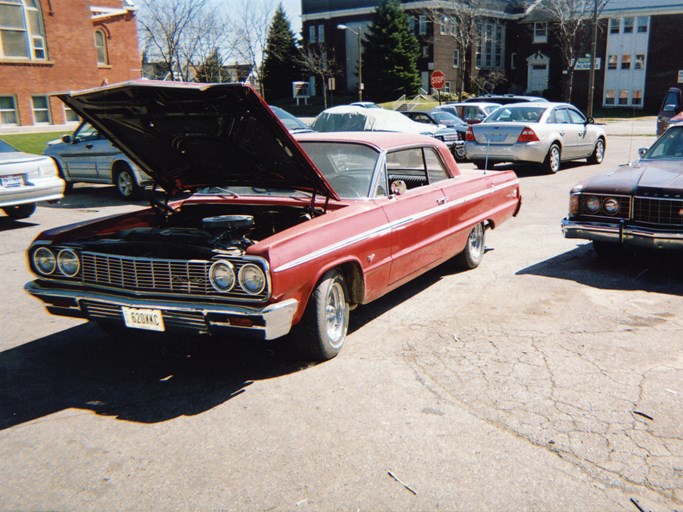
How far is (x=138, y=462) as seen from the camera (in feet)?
11.5

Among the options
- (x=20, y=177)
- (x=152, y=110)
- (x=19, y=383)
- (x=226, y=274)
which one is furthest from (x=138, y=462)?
(x=20, y=177)

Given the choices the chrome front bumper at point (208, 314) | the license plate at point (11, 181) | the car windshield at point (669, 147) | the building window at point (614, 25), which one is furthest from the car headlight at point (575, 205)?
the building window at point (614, 25)

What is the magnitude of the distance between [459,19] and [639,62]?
13884mm

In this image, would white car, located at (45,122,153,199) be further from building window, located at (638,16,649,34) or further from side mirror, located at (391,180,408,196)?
building window, located at (638,16,649,34)

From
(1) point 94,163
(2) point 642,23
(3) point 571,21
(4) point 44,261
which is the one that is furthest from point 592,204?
(2) point 642,23

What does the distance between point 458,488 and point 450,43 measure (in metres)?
54.2

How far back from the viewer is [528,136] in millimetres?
14055

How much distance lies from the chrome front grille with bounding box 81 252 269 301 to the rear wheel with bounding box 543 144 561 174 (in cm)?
1189

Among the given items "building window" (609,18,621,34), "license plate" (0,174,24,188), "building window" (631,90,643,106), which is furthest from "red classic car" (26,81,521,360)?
"building window" (609,18,621,34)

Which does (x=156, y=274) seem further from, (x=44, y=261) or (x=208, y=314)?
(x=44, y=261)

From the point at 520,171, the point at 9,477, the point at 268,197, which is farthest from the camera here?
the point at 520,171

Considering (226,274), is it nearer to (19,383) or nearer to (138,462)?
(138,462)

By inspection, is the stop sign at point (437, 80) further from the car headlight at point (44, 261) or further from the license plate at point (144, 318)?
the license plate at point (144, 318)

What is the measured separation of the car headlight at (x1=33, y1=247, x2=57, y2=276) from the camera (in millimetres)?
4719
